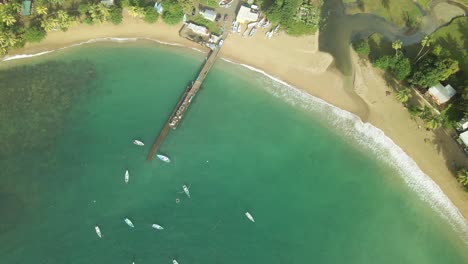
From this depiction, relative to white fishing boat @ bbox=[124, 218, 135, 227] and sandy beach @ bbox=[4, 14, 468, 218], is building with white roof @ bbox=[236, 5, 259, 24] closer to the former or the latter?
sandy beach @ bbox=[4, 14, 468, 218]

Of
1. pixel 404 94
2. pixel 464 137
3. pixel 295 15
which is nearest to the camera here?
pixel 404 94

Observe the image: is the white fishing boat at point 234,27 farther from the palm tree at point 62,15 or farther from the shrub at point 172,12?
the palm tree at point 62,15

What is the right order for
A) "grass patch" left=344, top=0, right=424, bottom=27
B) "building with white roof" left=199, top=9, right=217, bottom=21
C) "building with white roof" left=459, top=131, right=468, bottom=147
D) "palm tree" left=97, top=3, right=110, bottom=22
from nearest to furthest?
"building with white roof" left=459, top=131, right=468, bottom=147
"palm tree" left=97, top=3, right=110, bottom=22
"building with white roof" left=199, top=9, right=217, bottom=21
"grass patch" left=344, top=0, right=424, bottom=27

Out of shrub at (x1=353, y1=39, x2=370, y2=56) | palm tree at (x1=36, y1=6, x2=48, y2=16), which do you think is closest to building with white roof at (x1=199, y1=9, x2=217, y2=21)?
shrub at (x1=353, y1=39, x2=370, y2=56)

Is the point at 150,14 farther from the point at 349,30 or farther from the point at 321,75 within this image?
the point at 349,30

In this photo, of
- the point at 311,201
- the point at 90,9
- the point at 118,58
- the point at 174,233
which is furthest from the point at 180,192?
the point at 90,9

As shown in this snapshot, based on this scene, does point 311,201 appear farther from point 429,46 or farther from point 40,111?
point 40,111

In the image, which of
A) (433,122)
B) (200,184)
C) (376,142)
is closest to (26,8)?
(200,184)
